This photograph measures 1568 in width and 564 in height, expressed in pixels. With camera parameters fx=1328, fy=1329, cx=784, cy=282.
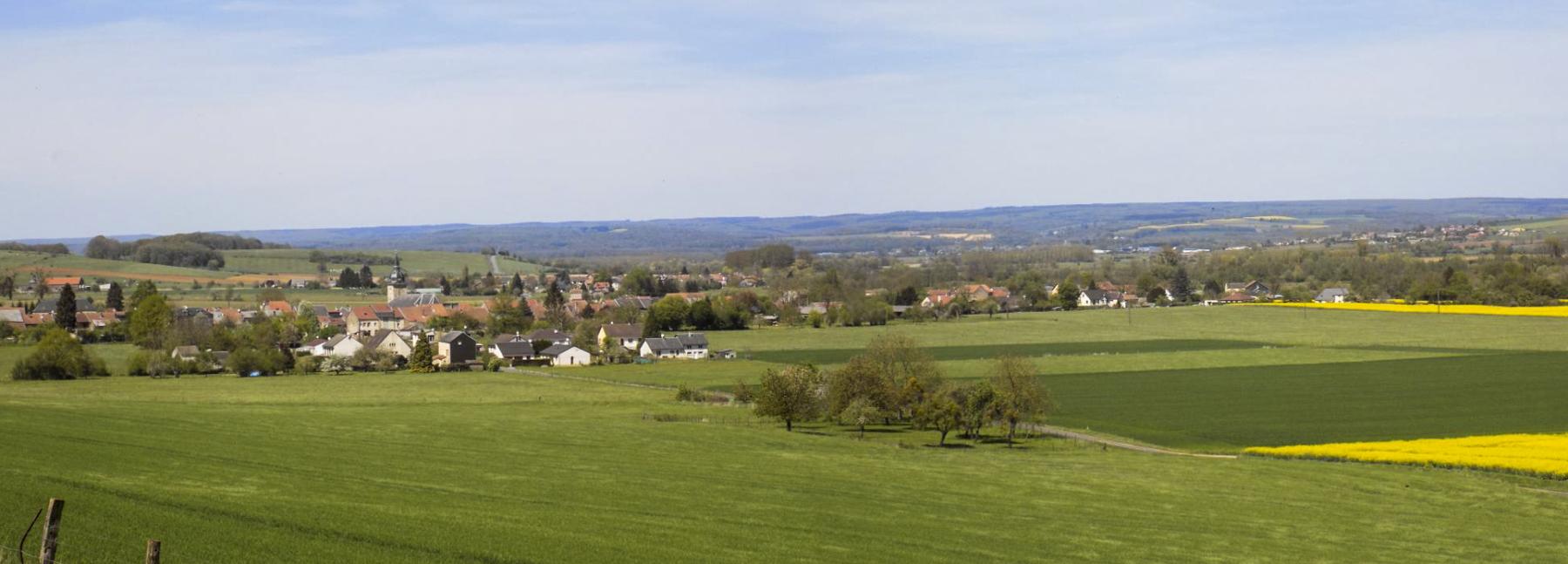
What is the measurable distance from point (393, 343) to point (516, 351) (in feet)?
27.2

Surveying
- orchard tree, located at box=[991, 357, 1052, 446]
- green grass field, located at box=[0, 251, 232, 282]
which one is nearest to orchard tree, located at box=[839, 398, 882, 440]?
orchard tree, located at box=[991, 357, 1052, 446]

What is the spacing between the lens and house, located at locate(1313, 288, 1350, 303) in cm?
13962

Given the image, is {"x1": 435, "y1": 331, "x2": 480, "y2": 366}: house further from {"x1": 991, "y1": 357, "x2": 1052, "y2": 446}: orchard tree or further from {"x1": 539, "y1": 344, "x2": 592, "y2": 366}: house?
{"x1": 991, "y1": 357, "x2": 1052, "y2": 446}: orchard tree

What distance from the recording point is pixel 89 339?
97.3 metres

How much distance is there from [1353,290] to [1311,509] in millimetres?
121417

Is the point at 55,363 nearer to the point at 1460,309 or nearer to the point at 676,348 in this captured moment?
the point at 676,348

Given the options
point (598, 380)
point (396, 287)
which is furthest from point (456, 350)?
point (396, 287)

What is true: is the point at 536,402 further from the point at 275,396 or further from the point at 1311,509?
the point at 1311,509

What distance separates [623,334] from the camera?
330ft

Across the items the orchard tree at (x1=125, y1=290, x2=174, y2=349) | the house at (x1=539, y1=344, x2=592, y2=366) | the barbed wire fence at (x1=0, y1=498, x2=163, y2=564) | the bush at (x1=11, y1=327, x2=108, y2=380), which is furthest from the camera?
the orchard tree at (x1=125, y1=290, x2=174, y2=349)

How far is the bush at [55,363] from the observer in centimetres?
7044

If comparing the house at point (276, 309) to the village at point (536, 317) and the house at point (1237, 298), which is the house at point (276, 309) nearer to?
the village at point (536, 317)

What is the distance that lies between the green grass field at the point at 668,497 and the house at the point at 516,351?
42.0 m

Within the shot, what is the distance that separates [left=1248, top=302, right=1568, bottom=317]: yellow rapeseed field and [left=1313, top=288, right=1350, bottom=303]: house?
9.43 meters
